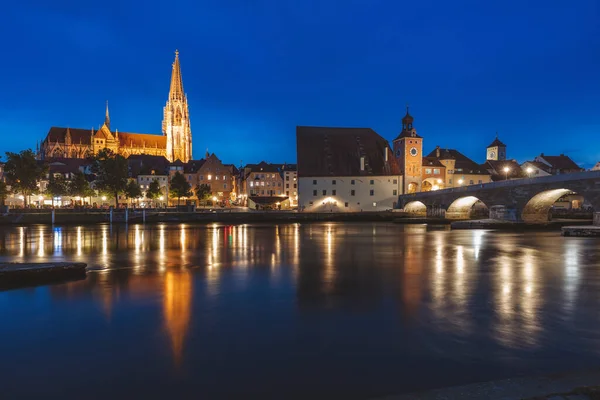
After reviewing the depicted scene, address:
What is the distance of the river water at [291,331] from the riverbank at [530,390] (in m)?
1.22

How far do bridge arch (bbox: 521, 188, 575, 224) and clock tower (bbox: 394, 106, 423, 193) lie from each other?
36115 millimetres

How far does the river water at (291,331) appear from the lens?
669cm

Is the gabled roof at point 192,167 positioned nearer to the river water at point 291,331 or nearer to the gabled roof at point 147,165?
the gabled roof at point 147,165

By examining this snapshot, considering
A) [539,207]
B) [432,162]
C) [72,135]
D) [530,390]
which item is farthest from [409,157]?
[72,135]

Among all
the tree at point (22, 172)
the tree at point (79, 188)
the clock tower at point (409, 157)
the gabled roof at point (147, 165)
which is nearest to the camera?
the tree at point (22, 172)

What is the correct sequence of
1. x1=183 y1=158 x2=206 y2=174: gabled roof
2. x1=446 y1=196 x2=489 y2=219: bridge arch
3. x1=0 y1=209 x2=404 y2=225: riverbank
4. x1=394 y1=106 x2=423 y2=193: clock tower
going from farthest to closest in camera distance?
x1=183 y1=158 x2=206 y2=174: gabled roof < x1=394 y1=106 x2=423 y2=193: clock tower < x1=0 y1=209 x2=404 y2=225: riverbank < x1=446 y1=196 x2=489 y2=219: bridge arch

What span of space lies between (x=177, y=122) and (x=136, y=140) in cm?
1759

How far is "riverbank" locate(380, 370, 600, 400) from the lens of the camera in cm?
475

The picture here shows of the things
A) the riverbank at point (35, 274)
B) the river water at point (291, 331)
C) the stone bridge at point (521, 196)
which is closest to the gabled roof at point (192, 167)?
the stone bridge at point (521, 196)

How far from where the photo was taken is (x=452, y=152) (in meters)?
101

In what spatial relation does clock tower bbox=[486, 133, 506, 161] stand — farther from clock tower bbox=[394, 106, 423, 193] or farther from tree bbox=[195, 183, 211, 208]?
tree bbox=[195, 183, 211, 208]

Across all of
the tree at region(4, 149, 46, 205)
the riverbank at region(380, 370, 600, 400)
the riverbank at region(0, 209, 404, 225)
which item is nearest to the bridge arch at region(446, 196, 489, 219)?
the riverbank at region(0, 209, 404, 225)

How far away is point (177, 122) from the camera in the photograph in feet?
515

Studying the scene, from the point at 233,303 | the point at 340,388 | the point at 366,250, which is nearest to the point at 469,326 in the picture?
the point at 340,388
